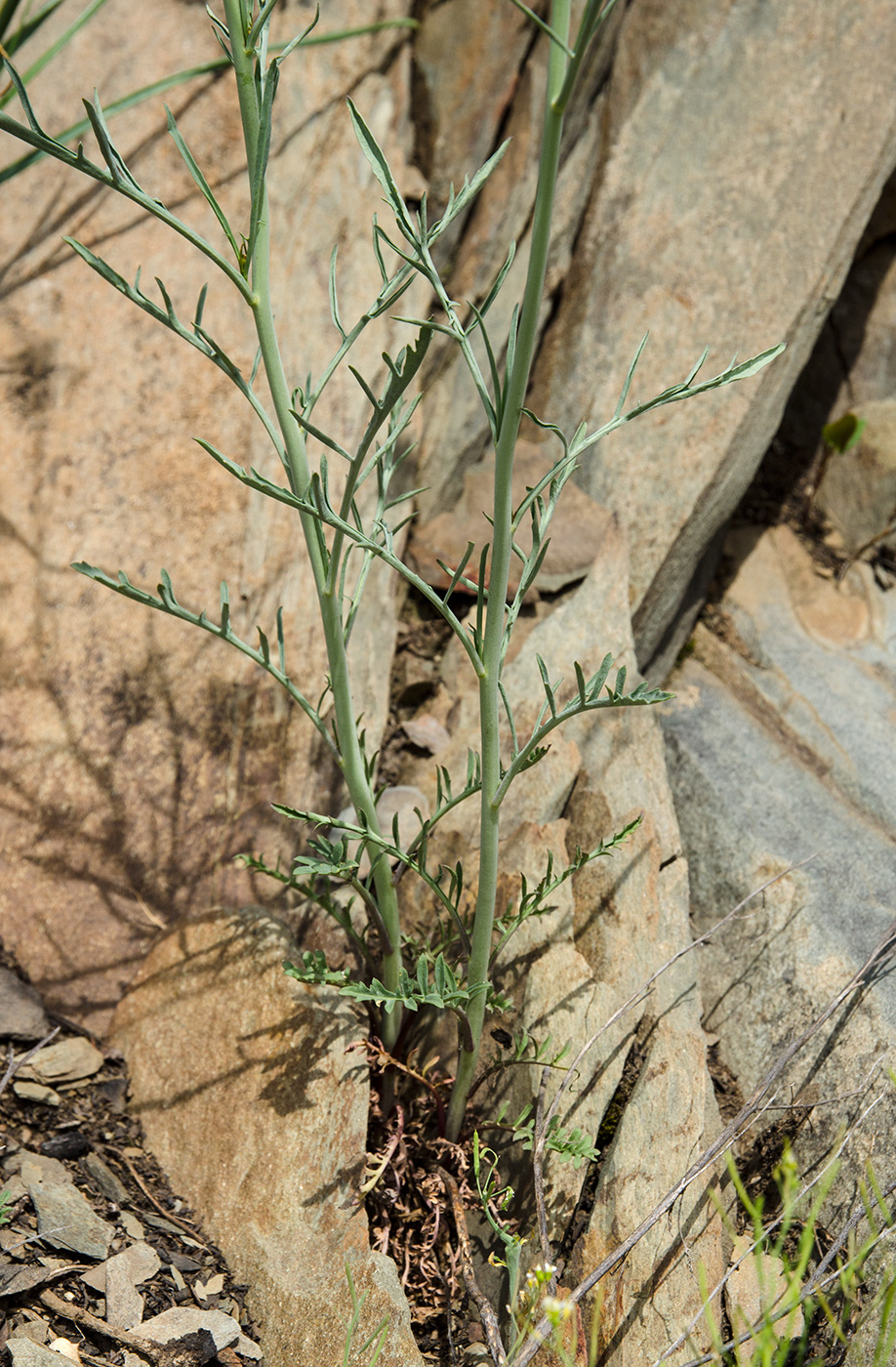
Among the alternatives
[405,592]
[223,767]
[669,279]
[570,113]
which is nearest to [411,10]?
[570,113]

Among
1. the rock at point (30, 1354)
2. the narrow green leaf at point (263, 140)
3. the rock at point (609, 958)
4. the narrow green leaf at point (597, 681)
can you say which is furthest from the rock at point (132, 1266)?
the narrow green leaf at point (263, 140)

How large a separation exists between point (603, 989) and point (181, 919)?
0.98m

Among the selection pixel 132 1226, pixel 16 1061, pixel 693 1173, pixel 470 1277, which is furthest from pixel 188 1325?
pixel 693 1173

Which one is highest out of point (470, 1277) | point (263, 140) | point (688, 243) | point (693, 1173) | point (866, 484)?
point (688, 243)

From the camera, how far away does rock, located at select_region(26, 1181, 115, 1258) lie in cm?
172

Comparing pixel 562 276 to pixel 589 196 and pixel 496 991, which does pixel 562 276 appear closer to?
pixel 589 196

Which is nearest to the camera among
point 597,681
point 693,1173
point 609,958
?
point 597,681

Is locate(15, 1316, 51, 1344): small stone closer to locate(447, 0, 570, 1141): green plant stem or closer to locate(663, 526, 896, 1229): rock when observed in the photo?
locate(447, 0, 570, 1141): green plant stem

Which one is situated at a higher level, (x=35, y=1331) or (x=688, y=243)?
(x=688, y=243)

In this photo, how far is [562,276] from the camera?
2953mm

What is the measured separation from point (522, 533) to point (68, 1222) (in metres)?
1.86

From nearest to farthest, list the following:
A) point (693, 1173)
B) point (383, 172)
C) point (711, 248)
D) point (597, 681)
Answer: point (383, 172)
point (597, 681)
point (693, 1173)
point (711, 248)

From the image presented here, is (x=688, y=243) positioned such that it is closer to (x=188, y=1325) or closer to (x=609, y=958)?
(x=609, y=958)

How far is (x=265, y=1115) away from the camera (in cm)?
193
